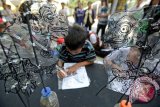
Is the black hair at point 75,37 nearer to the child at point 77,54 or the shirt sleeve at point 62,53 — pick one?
the child at point 77,54

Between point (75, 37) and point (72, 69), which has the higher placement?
point (75, 37)

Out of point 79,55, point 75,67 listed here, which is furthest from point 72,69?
point 79,55

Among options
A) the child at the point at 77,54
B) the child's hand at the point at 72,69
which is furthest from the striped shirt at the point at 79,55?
the child's hand at the point at 72,69

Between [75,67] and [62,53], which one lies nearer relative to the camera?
[75,67]

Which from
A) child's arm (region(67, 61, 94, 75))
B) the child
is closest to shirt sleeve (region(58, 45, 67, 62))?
the child

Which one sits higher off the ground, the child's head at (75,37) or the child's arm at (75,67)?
the child's head at (75,37)

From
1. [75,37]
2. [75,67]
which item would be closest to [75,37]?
[75,37]

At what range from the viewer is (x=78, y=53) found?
3.48 feet

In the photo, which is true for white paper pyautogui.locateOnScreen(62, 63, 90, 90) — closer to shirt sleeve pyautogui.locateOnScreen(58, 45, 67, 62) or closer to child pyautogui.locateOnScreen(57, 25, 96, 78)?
child pyautogui.locateOnScreen(57, 25, 96, 78)

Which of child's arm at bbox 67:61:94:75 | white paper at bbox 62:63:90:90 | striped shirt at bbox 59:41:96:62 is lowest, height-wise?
white paper at bbox 62:63:90:90

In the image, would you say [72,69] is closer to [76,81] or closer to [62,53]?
[76,81]

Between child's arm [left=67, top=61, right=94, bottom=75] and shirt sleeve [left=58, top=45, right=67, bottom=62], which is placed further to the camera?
shirt sleeve [left=58, top=45, right=67, bottom=62]

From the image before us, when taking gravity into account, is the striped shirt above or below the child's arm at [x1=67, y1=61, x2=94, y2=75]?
above

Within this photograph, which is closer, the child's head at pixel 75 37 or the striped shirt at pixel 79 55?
the child's head at pixel 75 37
